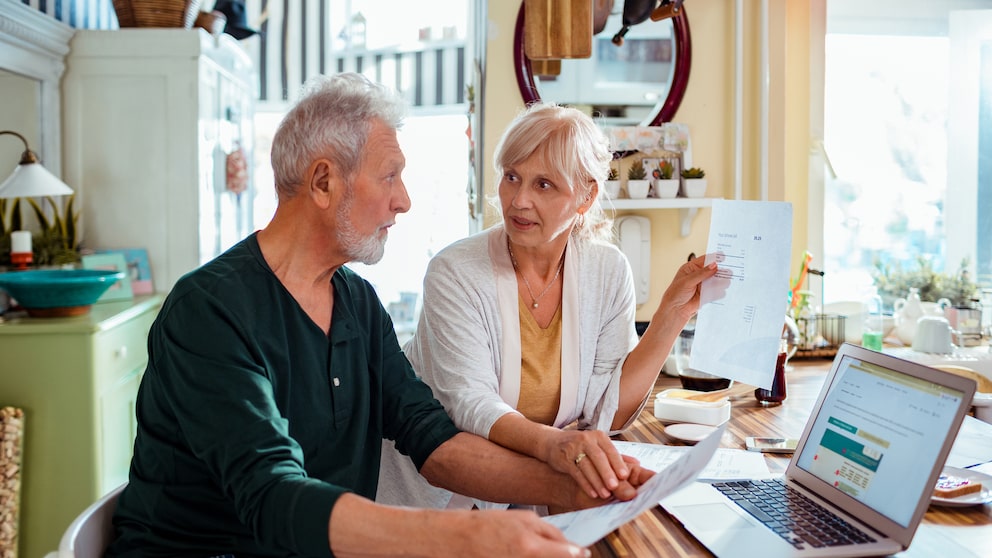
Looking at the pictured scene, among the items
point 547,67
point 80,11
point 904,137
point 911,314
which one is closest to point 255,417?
point 547,67

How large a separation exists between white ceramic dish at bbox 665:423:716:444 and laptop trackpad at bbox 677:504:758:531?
0.43 m

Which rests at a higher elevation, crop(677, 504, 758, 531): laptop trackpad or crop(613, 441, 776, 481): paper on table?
crop(613, 441, 776, 481): paper on table

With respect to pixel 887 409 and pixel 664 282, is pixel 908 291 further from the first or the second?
pixel 887 409

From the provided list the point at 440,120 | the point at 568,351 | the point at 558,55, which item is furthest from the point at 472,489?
the point at 440,120

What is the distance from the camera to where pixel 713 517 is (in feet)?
4.16

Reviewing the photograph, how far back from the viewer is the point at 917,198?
11.7ft

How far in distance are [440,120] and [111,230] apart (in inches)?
93.9

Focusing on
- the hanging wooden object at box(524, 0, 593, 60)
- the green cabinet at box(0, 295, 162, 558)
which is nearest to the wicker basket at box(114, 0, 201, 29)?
the green cabinet at box(0, 295, 162, 558)

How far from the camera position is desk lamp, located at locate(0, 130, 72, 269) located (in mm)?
2908

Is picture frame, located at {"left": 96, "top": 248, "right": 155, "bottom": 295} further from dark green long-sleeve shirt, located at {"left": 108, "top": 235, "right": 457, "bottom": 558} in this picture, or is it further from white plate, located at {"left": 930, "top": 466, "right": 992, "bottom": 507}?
white plate, located at {"left": 930, "top": 466, "right": 992, "bottom": 507}

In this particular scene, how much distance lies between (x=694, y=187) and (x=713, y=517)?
1.80 m

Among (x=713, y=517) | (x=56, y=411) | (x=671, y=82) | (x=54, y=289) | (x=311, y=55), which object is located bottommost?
(x=56, y=411)

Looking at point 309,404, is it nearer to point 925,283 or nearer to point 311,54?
point 925,283

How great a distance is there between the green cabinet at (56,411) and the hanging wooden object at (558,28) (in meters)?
1.83
